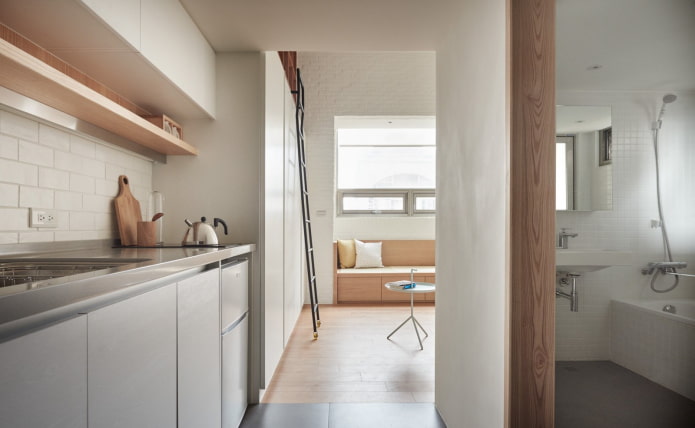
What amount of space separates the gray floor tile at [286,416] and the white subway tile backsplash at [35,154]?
5.45 ft

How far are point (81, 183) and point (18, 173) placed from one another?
1.13 ft

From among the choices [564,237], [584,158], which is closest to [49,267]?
[564,237]

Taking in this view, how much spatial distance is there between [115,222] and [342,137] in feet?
14.4

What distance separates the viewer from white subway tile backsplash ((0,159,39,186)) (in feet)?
4.34

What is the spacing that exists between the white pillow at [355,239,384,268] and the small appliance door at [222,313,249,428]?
3319 millimetres

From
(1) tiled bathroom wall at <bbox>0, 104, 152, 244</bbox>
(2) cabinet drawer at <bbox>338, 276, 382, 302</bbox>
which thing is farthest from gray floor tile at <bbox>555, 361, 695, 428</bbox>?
(2) cabinet drawer at <bbox>338, 276, 382, 302</bbox>

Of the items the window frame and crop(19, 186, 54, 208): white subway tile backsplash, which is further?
the window frame

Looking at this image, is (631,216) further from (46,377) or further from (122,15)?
(122,15)

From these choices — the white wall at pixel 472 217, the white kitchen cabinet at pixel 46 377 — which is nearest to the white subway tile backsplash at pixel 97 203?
the white kitchen cabinet at pixel 46 377

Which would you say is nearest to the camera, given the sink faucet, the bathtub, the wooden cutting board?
the bathtub

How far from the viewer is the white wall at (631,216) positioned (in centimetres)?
144

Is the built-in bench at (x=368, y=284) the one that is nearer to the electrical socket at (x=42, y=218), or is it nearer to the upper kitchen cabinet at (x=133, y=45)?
the upper kitchen cabinet at (x=133, y=45)

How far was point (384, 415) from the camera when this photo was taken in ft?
7.20

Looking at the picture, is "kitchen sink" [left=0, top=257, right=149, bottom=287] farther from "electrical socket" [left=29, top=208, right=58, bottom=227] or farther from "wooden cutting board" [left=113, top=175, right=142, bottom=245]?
"wooden cutting board" [left=113, top=175, right=142, bottom=245]
